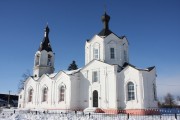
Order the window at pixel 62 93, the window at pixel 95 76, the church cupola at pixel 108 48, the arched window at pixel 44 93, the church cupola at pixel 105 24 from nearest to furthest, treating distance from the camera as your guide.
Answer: the window at pixel 95 76, the church cupola at pixel 108 48, the window at pixel 62 93, the church cupola at pixel 105 24, the arched window at pixel 44 93

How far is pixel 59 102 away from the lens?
28.1 m

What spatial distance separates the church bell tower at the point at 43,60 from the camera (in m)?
33.8

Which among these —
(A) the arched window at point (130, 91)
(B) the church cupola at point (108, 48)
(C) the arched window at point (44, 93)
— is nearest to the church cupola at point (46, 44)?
(C) the arched window at point (44, 93)

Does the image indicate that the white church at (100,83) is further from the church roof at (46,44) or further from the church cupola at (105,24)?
the church roof at (46,44)

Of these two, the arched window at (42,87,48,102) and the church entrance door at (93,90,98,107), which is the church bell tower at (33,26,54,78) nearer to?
the arched window at (42,87,48,102)

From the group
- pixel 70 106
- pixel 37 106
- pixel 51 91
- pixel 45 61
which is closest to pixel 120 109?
pixel 70 106

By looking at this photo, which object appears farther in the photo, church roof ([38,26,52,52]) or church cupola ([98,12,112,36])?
church roof ([38,26,52,52])

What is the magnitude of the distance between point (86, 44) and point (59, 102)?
9.16m

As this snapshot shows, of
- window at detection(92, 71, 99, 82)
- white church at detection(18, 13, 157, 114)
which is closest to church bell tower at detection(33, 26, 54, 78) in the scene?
white church at detection(18, 13, 157, 114)

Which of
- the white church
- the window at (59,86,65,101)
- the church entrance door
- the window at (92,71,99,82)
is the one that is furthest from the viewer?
the window at (59,86,65,101)

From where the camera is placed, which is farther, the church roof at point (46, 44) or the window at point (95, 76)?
the church roof at point (46, 44)

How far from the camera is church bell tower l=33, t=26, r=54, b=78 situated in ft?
111

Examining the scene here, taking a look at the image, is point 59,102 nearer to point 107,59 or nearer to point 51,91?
point 51,91

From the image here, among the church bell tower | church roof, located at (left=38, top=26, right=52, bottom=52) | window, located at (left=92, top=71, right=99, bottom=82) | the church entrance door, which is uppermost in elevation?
church roof, located at (left=38, top=26, right=52, bottom=52)
